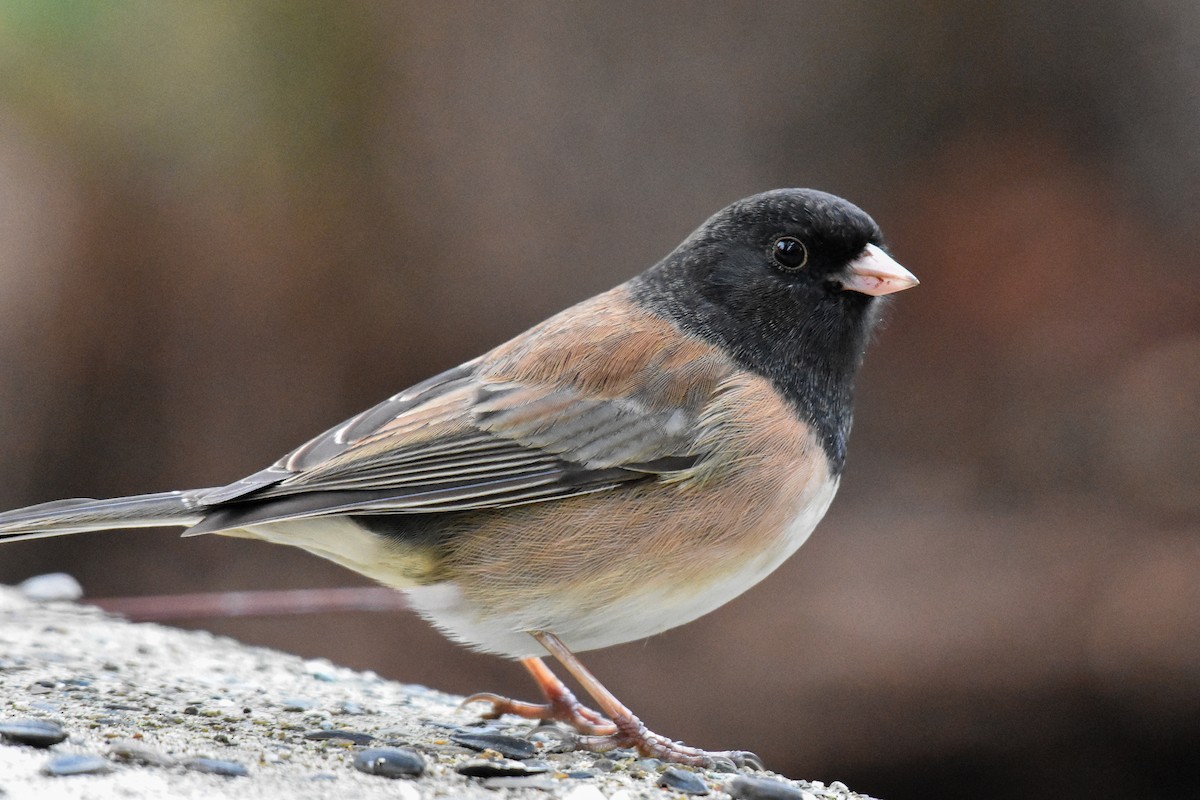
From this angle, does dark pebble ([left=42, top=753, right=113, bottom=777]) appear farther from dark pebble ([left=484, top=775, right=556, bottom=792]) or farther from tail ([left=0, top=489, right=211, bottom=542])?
dark pebble ([left=484, top=775, right=556, bottom=792])

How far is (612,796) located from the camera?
1.96 meters

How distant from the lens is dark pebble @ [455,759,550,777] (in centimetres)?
199

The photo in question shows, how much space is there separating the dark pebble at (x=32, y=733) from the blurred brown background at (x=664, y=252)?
3.13 meters

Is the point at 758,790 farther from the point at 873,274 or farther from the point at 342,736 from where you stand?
the point at 873,274

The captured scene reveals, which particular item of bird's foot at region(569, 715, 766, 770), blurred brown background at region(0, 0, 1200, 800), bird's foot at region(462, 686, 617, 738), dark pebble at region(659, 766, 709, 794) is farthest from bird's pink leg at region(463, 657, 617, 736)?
blurred brown background at region(0, 0, 1200, 800)

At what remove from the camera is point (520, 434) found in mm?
2375

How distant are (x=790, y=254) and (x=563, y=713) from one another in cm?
104

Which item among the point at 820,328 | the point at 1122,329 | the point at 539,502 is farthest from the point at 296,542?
the point at 1122,329

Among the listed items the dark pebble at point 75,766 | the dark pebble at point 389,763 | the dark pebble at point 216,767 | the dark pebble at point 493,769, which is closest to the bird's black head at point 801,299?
the dark pebble at point 493,769

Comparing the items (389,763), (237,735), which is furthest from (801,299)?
(237,735)

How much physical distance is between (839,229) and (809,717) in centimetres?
276

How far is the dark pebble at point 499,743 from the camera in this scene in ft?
7.22

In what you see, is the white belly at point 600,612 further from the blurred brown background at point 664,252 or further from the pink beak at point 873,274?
the blurred brown background at point 664,252

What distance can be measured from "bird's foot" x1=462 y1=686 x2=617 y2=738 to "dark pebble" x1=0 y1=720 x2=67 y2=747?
3.06 ft
